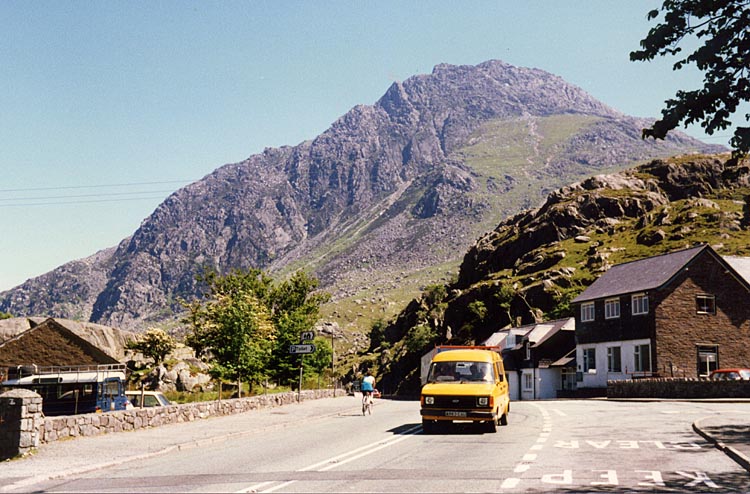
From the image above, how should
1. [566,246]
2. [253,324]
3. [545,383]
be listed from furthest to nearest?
[566,246] → [545,383] → [253,324]

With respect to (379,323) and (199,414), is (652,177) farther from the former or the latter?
(199,414)

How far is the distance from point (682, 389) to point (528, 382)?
36581mm

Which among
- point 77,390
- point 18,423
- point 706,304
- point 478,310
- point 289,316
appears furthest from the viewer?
point 478,310

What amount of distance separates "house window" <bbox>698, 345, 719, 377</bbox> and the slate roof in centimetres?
588

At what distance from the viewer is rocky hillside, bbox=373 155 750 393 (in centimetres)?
11700

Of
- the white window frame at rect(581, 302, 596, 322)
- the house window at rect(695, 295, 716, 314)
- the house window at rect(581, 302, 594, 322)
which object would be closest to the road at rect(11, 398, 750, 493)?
the house window at rect(695, 295, 716, 314)

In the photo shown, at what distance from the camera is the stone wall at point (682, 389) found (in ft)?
130

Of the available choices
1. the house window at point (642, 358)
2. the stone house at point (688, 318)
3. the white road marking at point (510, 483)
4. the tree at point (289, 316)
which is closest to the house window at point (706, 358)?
the stone house at point (688, 318)

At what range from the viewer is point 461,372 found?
23109 millimetres

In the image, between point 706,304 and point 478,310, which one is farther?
point 478,310

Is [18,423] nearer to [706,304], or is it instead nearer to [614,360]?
[706,304]

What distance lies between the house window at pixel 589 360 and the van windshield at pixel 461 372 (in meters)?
42.1

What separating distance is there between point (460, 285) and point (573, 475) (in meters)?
146

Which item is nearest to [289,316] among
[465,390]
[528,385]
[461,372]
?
[528,385]
